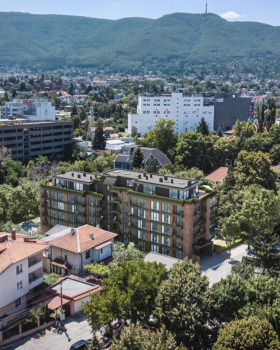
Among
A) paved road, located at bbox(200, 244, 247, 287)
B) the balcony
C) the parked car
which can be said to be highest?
the balcony

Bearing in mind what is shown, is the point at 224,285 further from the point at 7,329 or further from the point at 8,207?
the point at 8,207

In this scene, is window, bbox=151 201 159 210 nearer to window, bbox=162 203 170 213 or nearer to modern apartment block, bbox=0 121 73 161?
window, bbox=162 203 170 213

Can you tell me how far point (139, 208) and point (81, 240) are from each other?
7.87m

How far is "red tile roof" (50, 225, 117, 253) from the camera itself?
4228 cm

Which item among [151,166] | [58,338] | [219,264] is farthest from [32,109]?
[58,338]

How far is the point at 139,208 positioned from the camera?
4788cm

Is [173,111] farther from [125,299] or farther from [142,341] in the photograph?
[142,341]

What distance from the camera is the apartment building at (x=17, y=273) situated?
3362cm

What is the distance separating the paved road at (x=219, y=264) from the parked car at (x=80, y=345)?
15.7 meters

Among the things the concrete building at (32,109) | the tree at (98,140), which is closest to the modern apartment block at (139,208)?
the tree at (98,140)

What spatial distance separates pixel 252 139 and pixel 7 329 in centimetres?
5936

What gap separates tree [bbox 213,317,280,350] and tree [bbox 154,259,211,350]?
2.77 metres

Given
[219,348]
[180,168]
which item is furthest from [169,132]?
[219,348]

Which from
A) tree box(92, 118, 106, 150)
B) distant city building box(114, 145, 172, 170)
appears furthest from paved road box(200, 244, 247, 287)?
tree box(92, 118, 106, 150)
